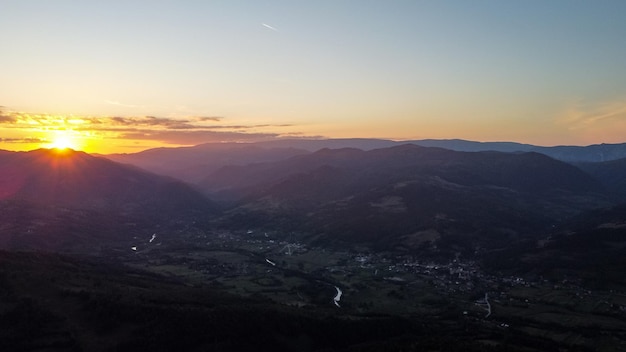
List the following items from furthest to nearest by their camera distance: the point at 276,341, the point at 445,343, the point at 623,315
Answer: the point at 623,315
the point at 276,341
the point at 445,343

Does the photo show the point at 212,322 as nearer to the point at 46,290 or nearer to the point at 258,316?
the point at 258,316

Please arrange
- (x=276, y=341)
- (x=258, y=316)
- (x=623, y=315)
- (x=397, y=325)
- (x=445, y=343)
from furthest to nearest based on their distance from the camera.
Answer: (x=623, y=315) < (x=397, y=325) < (x=258, y=316) < (x=276, y=341) < (x=445, y=343)

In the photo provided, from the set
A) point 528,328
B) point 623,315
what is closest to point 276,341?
point 528,328

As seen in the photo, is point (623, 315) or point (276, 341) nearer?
point (276, 341)

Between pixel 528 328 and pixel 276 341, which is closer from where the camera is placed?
pixel 276 341

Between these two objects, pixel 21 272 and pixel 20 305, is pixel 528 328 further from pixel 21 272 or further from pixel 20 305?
pixel 21 272

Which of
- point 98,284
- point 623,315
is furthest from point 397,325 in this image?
point 98,284

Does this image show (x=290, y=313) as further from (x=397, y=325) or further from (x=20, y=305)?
(x=20, y=305)

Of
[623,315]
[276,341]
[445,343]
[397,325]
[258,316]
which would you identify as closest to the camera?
[445,343]

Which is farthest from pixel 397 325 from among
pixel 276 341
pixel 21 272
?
pixel 21 272
